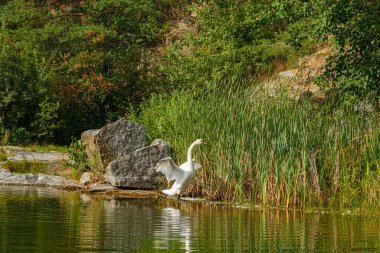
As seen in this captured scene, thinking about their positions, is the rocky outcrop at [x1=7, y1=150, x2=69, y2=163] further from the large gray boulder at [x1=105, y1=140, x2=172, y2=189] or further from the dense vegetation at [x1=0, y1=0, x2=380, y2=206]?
the large gray boulder at [x1=105, y1=140, x2=172, y2=189]

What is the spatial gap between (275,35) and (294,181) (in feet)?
50.7

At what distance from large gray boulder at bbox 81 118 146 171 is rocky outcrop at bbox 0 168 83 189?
89cm

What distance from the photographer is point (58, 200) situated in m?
17.9

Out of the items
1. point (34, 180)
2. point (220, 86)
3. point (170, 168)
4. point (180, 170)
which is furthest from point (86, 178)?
point (220, 86)

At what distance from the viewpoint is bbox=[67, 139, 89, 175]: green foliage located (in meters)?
22.4

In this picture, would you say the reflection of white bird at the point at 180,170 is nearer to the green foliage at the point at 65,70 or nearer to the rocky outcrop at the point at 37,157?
the rocky outcrop at the point at 37,157

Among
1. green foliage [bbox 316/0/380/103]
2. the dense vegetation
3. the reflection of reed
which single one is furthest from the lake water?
green foliage [bbox 316/0/380/103]

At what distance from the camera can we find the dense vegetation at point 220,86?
57.5 ft

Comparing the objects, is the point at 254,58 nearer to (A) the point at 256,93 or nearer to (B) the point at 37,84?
(B) the point at 37,84

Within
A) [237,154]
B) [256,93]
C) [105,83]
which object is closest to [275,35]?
[105,83]

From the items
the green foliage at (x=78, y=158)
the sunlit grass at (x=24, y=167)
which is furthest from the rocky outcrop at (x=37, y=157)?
the green foliage at (x=78, y=158)

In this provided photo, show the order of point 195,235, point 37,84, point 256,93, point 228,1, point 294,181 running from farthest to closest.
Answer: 1. point 228,1
2. point 37,84
3. point 256,93
4. point 294,181
5. point 195,235

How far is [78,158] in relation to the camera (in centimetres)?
2270

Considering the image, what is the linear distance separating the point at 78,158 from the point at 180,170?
5.09m
